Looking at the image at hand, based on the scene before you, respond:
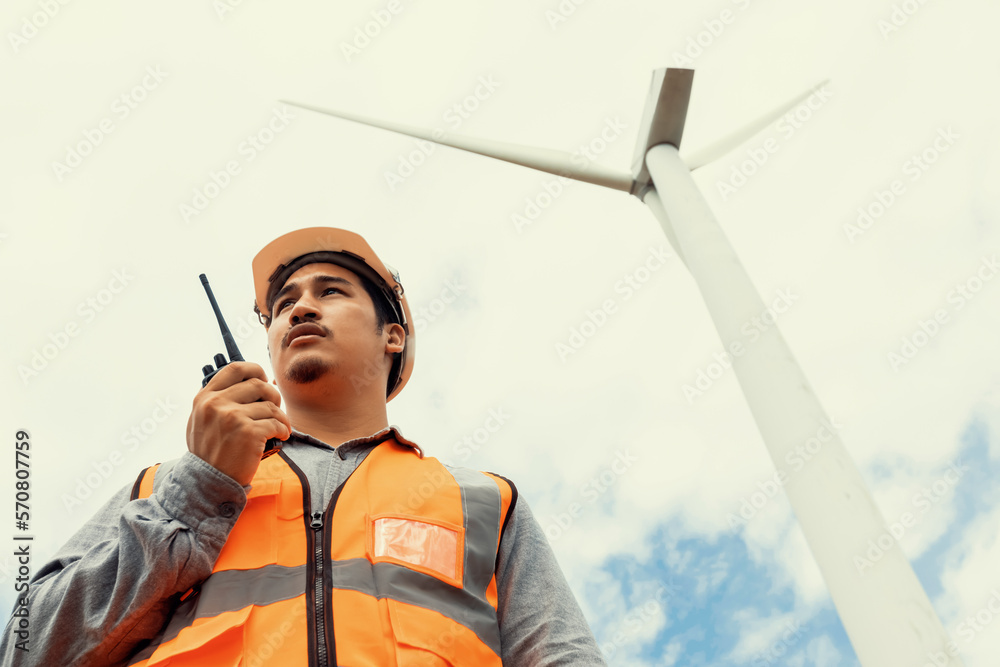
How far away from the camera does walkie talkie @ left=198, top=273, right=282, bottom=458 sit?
10.9 feet

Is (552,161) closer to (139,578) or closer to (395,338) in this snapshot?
(395,338)

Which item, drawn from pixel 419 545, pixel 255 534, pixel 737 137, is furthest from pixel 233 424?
pixel 737 137

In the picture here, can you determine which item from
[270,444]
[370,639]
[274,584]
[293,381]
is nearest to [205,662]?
[274,584]

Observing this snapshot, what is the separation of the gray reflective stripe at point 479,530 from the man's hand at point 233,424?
92cm

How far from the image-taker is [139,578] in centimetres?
269

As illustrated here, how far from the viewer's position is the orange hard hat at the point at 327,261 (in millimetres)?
5328

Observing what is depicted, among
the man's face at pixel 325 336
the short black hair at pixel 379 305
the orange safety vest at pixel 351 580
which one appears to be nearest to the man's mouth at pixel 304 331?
the man's face at pixel 325 336

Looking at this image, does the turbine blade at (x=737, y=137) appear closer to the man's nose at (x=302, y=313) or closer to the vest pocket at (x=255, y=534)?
the man's nose at (x=302, y=313)

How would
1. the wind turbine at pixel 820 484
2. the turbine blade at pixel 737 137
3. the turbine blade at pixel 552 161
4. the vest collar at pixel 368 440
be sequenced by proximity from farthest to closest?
the turbine blade at pixel 737 137 → the turbine blade at pixel 552 161 → the vest collar at pixel 368 440 → the wind turbine at pixel 820 484

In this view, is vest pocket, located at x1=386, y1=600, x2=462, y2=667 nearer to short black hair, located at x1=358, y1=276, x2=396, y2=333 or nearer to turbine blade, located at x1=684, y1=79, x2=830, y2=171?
short black hair, located at x1=358, y1=276, x2=396, y2=333

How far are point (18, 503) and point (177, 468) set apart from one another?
43.4 inches

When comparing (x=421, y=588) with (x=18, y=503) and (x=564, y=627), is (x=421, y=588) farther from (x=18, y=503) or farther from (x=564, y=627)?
(x=18, y=503)

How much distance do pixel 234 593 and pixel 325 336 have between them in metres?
1.97

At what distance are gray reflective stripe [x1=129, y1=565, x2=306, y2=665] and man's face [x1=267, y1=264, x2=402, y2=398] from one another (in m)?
1.63
